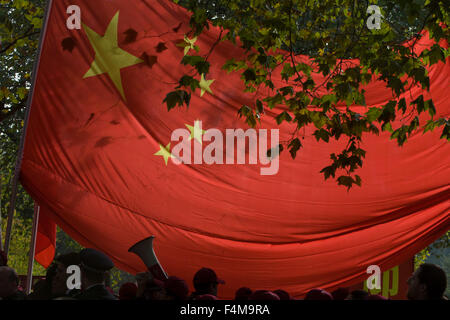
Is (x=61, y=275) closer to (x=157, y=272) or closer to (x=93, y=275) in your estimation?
(x=93, y=275)

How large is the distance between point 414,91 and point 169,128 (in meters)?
3.26

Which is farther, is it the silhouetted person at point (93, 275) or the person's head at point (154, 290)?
the silhouetted person at point (93, 275)

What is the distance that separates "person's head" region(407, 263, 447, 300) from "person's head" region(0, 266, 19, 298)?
310 centimetres

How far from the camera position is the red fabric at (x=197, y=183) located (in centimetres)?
767

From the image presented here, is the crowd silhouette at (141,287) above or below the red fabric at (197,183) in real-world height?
below

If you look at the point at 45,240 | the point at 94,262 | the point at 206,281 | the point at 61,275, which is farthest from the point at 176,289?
the point at 45,240

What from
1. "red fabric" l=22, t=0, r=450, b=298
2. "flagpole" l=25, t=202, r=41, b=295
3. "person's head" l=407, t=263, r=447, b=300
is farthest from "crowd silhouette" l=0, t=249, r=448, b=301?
"red fabric" l=22, t=0, r=450, b=298

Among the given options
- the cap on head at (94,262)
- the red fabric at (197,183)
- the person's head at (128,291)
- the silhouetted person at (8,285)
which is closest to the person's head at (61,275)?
the cap on head at (94,262)

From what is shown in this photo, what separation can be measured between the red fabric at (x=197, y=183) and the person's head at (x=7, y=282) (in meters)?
2.12

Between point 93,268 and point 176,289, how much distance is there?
987mm

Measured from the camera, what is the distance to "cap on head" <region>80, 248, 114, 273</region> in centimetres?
556

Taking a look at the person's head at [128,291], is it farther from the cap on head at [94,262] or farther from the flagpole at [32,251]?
the flagpole at [32,251]

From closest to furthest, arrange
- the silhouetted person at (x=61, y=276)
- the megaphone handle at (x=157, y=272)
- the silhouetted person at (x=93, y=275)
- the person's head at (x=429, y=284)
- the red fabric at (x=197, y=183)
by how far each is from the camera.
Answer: the person's head at (x=429, y=284)
the silhouetted person at (x=93, y=275)
the silhouetted person at (x=61, y=276)
the megaphone handle at (x=157, y=272)
the red fabric at (x=197, y=183)

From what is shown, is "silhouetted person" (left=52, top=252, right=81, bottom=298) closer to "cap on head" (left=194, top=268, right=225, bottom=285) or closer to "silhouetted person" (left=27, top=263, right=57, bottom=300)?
"silhouetted person" (left=27, top=263, right=57, bottom=300)
